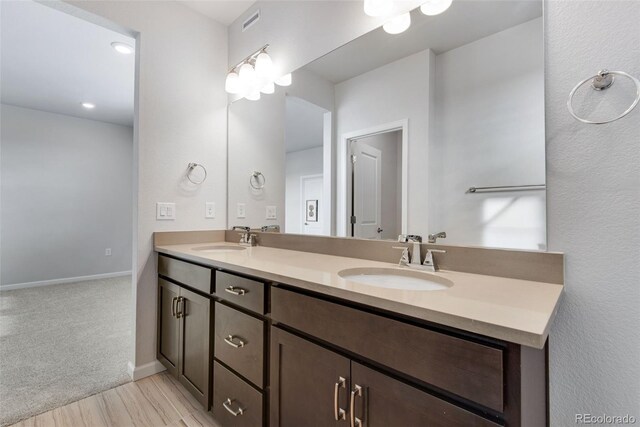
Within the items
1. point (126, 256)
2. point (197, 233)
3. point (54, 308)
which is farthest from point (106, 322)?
point (126, 256)

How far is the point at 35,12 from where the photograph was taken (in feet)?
7.18

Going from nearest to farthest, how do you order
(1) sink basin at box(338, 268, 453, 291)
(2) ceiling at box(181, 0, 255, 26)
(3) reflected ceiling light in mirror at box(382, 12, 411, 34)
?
1. (1) sink basin at box(338, 268, 453, 291)
2. (3) reflected ceiling light in mirror at box(382, 12, 411, 34)
3. (2) ceiling at box(181, 0, 255, 26)

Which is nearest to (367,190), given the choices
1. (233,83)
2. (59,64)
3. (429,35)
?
(429,35)

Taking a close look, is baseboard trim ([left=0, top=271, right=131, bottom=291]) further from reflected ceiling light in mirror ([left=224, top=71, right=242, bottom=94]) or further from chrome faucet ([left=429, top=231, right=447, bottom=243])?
chrome faucet ([left=429, top=231, right=447, bottom=243])

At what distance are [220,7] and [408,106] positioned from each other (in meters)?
1.77

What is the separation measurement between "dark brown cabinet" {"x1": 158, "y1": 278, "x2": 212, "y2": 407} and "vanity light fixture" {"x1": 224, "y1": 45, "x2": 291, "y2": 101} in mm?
1443

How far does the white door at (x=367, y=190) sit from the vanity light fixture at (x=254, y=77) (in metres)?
0.80

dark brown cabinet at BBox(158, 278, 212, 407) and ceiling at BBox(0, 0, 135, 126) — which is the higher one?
ceiling at BBox(0, 0, 135, 126)

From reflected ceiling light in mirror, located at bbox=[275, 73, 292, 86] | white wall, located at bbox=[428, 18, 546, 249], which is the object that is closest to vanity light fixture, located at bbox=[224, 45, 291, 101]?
reflected ceiling light in mirror, located at bbox=[275, 73, 292, 86]

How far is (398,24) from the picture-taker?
53.1 inches

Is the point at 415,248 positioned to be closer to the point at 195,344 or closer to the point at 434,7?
the point at 434,7

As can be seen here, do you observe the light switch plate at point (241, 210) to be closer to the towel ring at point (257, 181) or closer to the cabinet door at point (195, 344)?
the towel ring at point (257, 181)

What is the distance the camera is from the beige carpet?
1699mm

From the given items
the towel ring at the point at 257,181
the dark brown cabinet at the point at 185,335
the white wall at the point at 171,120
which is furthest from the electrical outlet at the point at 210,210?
the dark brown cabinet at the point at 185,335
